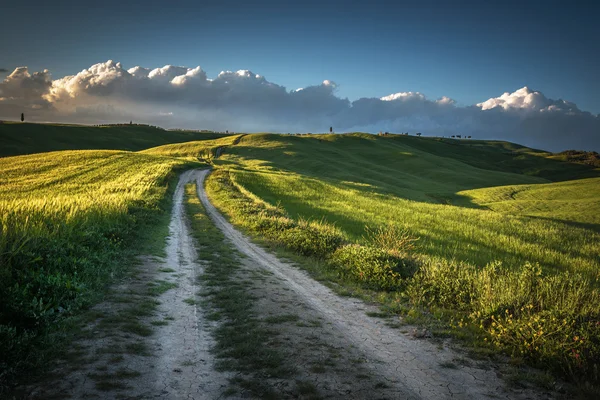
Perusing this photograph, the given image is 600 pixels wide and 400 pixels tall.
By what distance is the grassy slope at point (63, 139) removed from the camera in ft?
370

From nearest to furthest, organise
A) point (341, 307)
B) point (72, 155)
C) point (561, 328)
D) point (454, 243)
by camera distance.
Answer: point (561, 328) → point (341, 307) → point (454, 243) → point (72, 155)

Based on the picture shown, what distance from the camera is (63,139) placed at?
13275 cm

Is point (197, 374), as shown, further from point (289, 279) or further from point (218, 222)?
point (218, 222)

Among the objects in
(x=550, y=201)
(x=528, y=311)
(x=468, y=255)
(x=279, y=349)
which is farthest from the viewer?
(x=550, y=201)

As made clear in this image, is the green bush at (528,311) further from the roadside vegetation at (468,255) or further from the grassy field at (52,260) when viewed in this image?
the grassy field at (52,260)

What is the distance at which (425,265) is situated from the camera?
438 inches

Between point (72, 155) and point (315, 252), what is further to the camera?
point (72, 155)

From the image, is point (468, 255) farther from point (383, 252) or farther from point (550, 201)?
point (550, 201)

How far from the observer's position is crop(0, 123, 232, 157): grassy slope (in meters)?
113

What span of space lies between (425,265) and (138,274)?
31.4 feet

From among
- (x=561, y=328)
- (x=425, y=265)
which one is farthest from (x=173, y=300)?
(x=561, y=328)

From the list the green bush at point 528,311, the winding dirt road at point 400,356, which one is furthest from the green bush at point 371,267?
the winding dirt road at point 400,356

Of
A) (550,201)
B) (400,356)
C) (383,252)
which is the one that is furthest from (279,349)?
(550,201)

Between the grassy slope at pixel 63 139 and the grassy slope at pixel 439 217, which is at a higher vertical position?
the grassy slope at pixel 63 139
